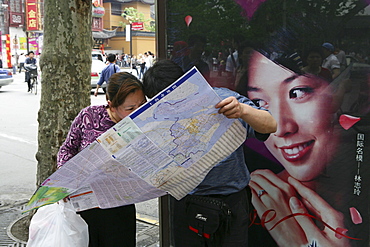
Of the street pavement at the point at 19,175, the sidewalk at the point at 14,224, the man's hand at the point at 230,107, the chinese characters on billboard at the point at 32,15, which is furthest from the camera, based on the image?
the chinese characters on billboard at the point at 32,15

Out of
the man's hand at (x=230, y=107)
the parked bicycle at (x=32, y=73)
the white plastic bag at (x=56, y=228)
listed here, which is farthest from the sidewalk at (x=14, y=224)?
the parked bicycle at (x=32, y=73)

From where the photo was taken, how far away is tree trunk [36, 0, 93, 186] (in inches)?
140

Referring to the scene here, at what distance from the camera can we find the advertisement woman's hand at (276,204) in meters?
2.54

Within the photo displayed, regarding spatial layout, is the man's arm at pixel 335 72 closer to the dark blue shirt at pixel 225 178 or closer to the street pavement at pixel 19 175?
the dark blue shirt at pixel 225 178

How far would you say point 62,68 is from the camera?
3.57m

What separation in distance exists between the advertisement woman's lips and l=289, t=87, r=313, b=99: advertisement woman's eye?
0.26 m

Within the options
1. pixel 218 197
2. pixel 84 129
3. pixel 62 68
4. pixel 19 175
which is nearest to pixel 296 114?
pixel 218 197

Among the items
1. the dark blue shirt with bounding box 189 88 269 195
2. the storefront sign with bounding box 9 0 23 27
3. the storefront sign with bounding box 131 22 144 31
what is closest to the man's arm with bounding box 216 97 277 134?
the dark blue shirt with bounding box 189 88 269 195

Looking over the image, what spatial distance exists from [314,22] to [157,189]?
1.20m

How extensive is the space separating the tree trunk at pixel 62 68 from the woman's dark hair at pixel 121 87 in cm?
157

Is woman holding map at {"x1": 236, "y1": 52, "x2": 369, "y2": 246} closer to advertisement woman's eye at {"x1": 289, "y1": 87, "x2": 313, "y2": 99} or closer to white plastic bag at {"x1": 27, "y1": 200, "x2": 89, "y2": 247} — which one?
advertisement woman's eye at {"x1": 289, "y1": 87, "x2": 313, "y2": 99}

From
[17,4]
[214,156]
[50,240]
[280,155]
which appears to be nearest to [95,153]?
[214,156]

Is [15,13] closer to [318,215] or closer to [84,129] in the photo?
[84,129]

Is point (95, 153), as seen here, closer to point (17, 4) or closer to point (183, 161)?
point (183, 161)
